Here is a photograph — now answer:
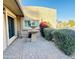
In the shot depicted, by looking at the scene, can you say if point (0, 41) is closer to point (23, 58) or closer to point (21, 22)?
point (23, 58)

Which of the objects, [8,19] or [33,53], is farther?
[8,19]

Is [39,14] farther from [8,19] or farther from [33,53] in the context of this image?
[33,53]

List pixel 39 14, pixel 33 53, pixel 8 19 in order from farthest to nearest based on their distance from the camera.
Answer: pixel 39 14 → pixel 8 19 → pixel 33 53

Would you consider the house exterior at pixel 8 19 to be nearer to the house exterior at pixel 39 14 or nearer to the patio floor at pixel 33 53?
the patio floor at pixel 33 53

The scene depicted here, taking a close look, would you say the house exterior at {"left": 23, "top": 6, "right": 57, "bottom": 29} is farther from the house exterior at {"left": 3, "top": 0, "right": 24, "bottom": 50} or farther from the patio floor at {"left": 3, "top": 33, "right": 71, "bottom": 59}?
the patio floor at {"left": 3, "top": 33, "right": 71, "bottom": 59}

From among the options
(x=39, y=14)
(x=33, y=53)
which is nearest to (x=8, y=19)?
(x=33, y=53)

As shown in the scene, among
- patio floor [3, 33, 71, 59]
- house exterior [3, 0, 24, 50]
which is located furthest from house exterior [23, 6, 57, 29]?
patio floor [3, 33, 71, 59]

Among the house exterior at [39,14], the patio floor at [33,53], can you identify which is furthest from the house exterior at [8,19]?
the house exterior at [39,14]

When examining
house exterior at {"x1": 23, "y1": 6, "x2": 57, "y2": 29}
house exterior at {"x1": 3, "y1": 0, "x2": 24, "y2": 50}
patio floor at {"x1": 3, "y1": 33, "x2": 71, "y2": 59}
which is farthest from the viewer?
house exterior at {"x1": 23, "y1": 6, "x2": 57, "y2": 29}

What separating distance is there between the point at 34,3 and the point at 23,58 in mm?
18497

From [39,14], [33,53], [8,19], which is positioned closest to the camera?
[33,53]
